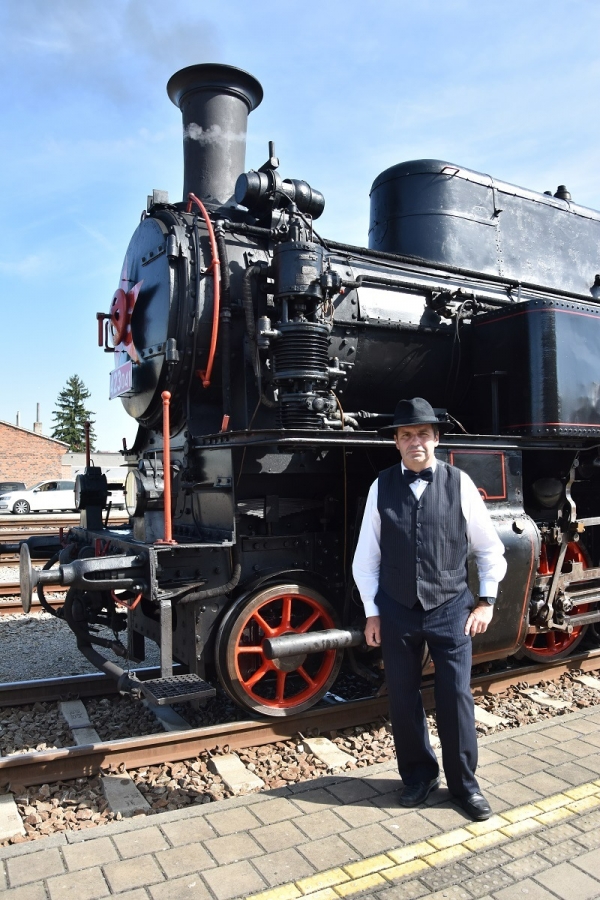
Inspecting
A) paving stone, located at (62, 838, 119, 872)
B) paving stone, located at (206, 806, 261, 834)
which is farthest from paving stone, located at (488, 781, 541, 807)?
paving stone, located at (62, 838, 119, 872)

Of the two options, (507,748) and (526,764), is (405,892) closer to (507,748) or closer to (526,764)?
(526,764)

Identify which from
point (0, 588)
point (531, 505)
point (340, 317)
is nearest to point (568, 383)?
point (531, 505)

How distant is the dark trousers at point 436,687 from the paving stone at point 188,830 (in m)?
0.90

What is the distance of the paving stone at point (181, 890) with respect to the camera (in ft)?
8.21

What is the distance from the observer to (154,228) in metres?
4.88

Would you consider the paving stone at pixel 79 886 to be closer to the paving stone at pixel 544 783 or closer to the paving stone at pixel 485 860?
the paving stone at pixel 485 860

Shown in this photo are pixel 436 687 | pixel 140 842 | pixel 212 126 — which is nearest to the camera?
pixel 140 842

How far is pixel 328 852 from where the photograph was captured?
109 inches

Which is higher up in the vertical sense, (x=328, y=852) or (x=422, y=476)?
(x=422, y=476)

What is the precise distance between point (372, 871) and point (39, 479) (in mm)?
39317

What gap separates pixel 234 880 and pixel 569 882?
121cm

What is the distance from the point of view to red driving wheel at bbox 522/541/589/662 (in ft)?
17.5

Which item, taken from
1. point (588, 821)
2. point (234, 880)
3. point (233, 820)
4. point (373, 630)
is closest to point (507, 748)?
point (588, 821)

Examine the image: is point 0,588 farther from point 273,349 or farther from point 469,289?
point 469,289
